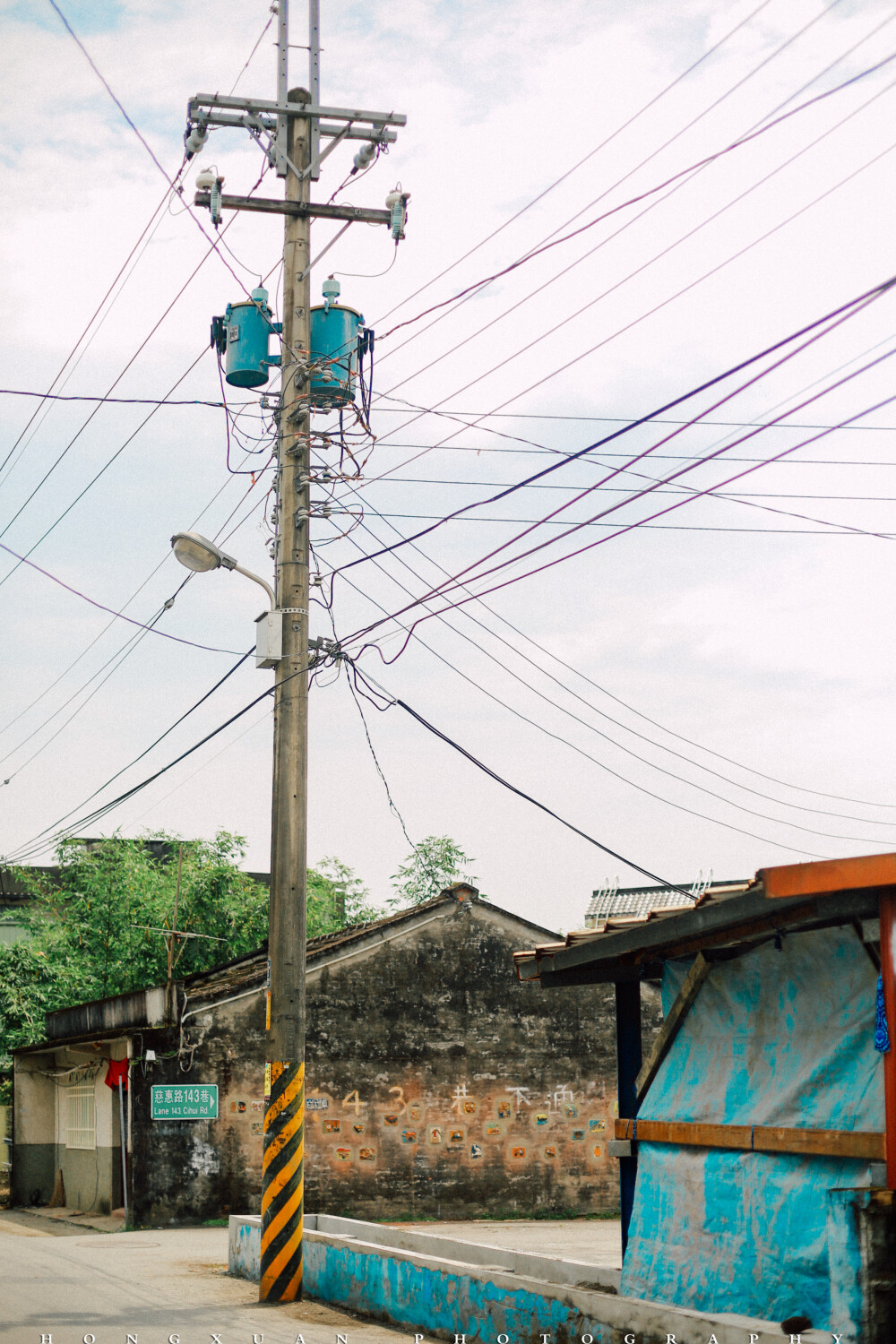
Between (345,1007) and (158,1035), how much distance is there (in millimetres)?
3408

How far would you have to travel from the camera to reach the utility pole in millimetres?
12938

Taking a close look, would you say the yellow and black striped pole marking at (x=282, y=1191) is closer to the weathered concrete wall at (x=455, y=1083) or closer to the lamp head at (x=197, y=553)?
the lamp head at (x=197, y=553)

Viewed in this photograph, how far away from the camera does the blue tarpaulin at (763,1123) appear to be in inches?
311

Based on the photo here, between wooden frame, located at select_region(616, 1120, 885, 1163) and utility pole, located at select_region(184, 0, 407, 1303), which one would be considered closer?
wooden frame, located at select_region(616, 1120, 885, 1163)

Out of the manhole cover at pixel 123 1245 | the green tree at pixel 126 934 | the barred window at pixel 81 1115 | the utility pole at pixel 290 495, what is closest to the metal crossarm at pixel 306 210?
the utility pole at pixel 290 495

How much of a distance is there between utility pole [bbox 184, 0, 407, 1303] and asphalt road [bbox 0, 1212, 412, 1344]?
0.91 m

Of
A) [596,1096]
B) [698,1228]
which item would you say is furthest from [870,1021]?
[596,1096]

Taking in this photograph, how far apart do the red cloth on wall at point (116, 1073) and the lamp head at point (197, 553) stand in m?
13.4

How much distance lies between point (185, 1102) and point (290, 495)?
12931 millimetres

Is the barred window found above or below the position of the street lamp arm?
below

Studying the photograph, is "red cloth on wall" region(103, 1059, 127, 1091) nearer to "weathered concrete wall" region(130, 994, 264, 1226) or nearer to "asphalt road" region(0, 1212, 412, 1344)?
"weathered concrete wall" region(130, 994, 264, 1226)

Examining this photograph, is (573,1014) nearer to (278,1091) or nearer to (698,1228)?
(278,1091)

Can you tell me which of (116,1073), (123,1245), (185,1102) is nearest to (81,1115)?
(116,1073)

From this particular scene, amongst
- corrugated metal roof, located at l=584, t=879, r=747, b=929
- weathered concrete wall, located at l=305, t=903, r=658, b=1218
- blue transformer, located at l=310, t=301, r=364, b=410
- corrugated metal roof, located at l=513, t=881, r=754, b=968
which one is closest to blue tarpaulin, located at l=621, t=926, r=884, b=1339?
corrugated metal roof, located at l=513, t=881, r=754, b=968
